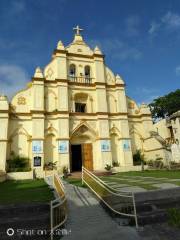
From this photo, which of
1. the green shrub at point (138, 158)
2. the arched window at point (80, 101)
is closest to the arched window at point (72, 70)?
the arched window at point (80, 101)

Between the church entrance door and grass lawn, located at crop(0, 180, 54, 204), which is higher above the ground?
the church entrance door

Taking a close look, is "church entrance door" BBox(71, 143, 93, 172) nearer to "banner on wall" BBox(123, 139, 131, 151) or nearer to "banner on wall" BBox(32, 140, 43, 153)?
"banner on wall" BBox(123, 139, 131, 151)

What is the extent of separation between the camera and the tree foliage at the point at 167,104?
39.4m

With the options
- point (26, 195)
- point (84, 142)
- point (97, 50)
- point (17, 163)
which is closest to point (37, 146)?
point (17, 163)

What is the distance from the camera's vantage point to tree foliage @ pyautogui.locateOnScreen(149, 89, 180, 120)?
39406mm

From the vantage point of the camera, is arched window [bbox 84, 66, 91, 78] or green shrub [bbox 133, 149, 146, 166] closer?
green shrub [bbox 133, 149, 146, 166]

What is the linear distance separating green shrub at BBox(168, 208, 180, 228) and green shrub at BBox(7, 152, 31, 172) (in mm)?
15485

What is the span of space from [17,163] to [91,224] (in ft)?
50.2

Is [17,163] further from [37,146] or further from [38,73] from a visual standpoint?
[38,73]

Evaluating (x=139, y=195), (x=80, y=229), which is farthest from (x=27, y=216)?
(x=139, y=195)

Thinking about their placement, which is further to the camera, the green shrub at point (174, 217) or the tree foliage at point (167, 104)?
the tree foliage at point (167, 104)

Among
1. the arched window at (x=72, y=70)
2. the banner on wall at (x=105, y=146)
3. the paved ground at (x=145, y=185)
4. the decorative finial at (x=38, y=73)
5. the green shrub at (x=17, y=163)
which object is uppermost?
the arched window at (x=72, y=70)

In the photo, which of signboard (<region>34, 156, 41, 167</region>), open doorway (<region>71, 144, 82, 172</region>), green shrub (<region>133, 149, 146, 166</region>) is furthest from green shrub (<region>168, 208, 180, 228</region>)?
open doorway (<region>71, 144, 82, 172</region>)

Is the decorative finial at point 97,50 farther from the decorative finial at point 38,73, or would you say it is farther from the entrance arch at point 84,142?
the entrance arch at point 84,142
